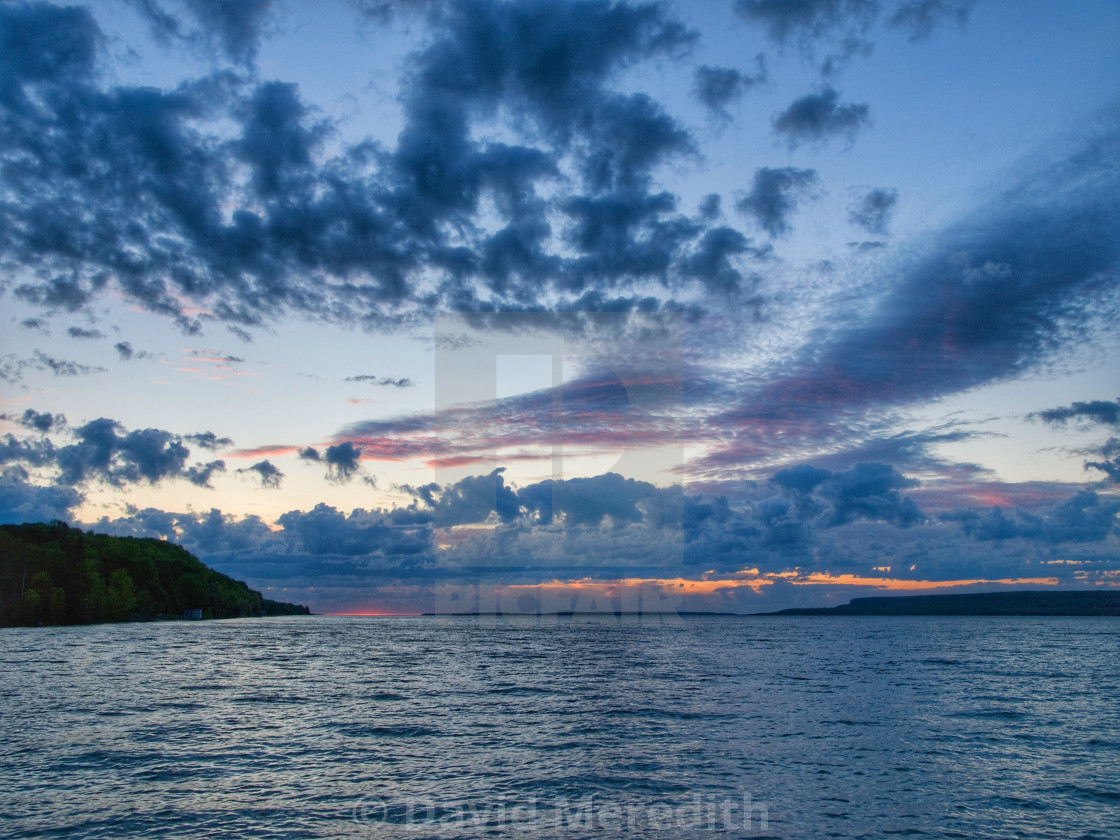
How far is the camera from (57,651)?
9194 centimetres

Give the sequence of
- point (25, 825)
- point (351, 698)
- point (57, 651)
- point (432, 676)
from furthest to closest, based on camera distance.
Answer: point (57, 651) → point (432, 676) → point (351, 698) → point (25, 825)

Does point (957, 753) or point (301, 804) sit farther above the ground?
point (301, 804)

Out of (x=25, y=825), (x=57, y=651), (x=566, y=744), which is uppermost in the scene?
(x=25, y=825)

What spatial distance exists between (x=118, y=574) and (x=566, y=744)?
624 feet

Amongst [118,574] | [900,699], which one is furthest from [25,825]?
[118,574]

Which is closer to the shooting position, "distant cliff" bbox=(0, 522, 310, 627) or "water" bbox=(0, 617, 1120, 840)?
"water" bbox=(0, 617, 1120, 840)

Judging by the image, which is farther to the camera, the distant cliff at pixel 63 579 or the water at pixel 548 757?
the distant cliff at pixel 63 579

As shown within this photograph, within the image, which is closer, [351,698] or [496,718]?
[496,718]

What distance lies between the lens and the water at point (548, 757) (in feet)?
77.9

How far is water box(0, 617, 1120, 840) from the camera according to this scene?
23734mm

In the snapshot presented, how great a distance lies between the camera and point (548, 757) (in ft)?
110

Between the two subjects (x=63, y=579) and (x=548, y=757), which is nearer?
(x=548, y=757)

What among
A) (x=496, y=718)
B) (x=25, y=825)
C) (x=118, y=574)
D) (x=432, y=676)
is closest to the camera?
(x=25, y=825)

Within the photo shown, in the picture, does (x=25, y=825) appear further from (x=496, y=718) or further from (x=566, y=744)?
(x=496, y=718)
